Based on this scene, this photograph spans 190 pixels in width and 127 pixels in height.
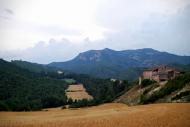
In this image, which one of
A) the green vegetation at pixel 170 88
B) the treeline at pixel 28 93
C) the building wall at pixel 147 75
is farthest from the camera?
the treeline at pixel 28 93

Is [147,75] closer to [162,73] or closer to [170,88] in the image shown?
[162,73]

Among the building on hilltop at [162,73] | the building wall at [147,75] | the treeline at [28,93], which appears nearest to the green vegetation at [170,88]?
the building on hilltop at [162,73]

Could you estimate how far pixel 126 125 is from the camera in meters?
29.5

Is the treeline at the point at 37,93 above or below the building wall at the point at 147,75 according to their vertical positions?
below

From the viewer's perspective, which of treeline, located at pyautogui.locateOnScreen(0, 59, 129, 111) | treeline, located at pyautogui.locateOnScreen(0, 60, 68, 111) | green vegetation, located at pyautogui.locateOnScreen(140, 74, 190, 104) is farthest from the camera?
treeline, located at pyautogui.locateOnScreen(0, 60, 68, 111)

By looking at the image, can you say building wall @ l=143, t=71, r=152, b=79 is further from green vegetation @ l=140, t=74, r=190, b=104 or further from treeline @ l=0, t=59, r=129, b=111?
Answer: green vegetation @ l=140, t=74, r=190, b=104

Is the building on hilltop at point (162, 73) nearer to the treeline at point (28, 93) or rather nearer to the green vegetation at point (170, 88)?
the green vegetation at point (170, 88)

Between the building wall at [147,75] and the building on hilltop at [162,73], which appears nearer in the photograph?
the building on hilltop at [162,73]

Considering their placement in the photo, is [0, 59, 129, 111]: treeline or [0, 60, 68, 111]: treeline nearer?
[0, 59, 129, 111]: treeline

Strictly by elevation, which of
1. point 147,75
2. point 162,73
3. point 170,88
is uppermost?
point 162,73

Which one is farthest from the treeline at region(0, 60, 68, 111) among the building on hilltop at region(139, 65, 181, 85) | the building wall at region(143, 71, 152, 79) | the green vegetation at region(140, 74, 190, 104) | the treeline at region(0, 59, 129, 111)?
the green vegetation at region(140, 74, 190, 104)

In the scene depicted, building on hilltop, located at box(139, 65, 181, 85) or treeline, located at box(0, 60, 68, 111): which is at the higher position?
building on hilltop, located at box(139, 65, 181, 85)

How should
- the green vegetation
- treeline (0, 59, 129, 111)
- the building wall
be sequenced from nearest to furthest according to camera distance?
the green vegetation
the building wall
treeline (0, 59, 129, 111)

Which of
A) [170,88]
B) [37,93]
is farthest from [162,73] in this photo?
[37,93]
